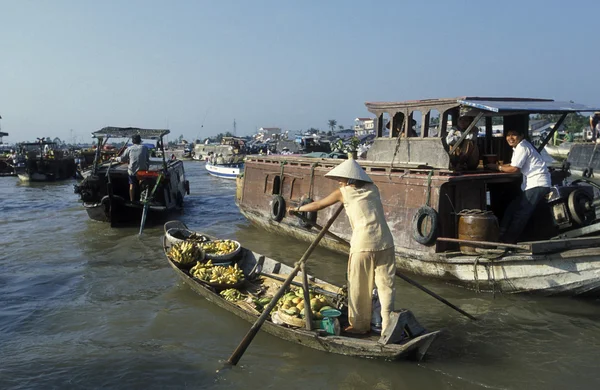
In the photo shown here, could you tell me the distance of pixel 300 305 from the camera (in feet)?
21.1

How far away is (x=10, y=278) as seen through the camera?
395 inches

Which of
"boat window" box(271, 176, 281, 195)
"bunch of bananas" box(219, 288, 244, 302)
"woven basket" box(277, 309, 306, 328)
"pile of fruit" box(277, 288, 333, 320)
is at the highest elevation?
"boat window" box(271, 176, 281, 195)

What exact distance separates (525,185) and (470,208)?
991 mm

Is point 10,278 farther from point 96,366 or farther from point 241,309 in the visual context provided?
point 241,309

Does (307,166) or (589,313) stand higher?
(307,166)

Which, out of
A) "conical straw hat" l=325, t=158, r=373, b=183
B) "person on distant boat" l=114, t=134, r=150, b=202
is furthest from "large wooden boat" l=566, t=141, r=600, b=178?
"conical straw hat" l=325, t=158, r=373, b=183

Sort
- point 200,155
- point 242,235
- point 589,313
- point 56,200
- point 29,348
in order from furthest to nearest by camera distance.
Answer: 1. point 200,155
2. point 56,200
3. point 242,235
4. point 589,313
5. point 29,348

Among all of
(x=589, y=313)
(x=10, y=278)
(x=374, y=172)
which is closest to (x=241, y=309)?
(x=374, y=172)

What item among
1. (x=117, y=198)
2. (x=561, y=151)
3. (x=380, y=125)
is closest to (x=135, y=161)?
(x=117, y=198)

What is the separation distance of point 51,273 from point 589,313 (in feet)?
33.5

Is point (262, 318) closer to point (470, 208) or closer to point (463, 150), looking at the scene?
point (470, 208)

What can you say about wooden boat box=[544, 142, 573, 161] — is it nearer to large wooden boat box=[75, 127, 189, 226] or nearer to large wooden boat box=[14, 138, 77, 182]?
large wooden boat box=[75, 127, 189, 226]

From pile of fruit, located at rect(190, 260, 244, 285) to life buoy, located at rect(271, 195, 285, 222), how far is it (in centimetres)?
399

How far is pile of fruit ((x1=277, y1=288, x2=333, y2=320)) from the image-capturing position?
6.27m
